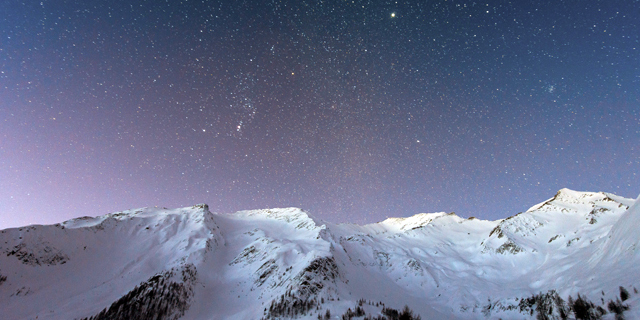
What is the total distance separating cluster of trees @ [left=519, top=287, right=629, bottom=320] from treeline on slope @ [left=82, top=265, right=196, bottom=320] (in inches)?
1706

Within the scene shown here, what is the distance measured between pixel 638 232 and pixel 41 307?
65.7 meters

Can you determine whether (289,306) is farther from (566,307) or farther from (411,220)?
(411,220)

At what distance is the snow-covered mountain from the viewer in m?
26.1

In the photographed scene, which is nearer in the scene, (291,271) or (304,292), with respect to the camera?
(304,292)

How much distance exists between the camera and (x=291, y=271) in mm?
39062

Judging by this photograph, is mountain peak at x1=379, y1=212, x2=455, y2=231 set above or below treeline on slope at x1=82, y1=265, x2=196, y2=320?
below

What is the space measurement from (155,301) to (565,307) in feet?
170

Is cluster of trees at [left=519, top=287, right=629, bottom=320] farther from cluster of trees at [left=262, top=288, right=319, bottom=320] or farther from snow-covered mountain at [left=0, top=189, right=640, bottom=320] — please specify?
cluster of trees at [left=262, top=288, right=319, bottom=320]

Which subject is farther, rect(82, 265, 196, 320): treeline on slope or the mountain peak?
the mountain peak

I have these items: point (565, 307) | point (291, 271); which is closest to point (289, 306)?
point (291, 271)

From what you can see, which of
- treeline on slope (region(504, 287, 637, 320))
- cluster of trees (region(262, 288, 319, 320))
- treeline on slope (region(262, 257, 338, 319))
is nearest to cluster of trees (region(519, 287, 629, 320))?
treeline on slope (region(504, 287, 637, 320))

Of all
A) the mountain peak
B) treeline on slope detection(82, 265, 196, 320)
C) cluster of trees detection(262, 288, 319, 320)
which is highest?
treeline on slope detection(82, 265, 196, 320)

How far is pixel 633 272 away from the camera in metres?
16.1

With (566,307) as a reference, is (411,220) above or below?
below
